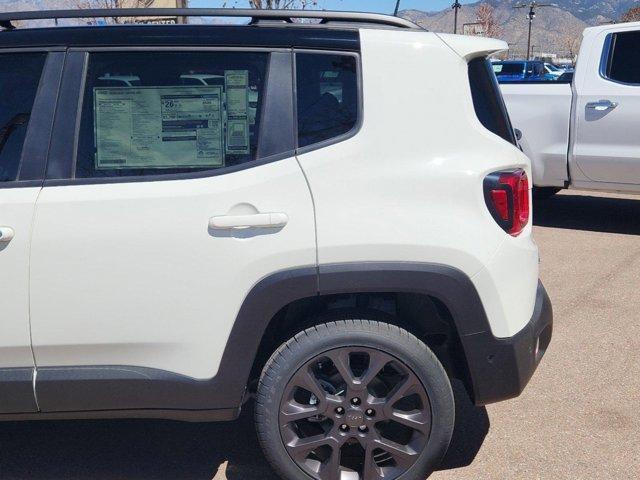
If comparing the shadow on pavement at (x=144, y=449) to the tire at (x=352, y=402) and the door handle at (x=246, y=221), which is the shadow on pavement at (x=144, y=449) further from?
Answer: the door handle at (x=246, y=221)

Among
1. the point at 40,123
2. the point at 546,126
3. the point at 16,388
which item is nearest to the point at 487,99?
the point at 40,123

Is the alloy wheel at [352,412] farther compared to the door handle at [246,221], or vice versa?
the alloy wheel at [352,412]

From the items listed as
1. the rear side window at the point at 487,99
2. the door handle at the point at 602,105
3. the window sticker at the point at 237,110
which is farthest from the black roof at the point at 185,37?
the door handle at the point at 602,105

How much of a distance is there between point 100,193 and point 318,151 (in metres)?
0.81

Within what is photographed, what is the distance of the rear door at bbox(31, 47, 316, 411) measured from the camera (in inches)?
112

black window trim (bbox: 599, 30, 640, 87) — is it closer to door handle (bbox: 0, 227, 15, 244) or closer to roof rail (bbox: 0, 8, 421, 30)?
roof rail (bbox: 0, 8, 421, 30)

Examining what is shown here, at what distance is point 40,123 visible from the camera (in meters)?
2.93

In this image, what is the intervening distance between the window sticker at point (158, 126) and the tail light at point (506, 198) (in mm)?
1008

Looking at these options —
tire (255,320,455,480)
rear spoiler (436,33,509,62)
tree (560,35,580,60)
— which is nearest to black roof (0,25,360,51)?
rear spoiler (436,33,509,62)

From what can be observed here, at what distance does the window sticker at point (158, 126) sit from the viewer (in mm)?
2938

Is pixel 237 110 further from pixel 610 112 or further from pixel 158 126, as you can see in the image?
pixel 610 112

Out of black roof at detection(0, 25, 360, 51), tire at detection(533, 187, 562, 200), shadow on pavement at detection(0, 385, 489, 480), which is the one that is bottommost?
tire at detection(533, 187, 562, 200)

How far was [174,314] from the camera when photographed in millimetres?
2871

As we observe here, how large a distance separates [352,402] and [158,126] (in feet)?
4.16
